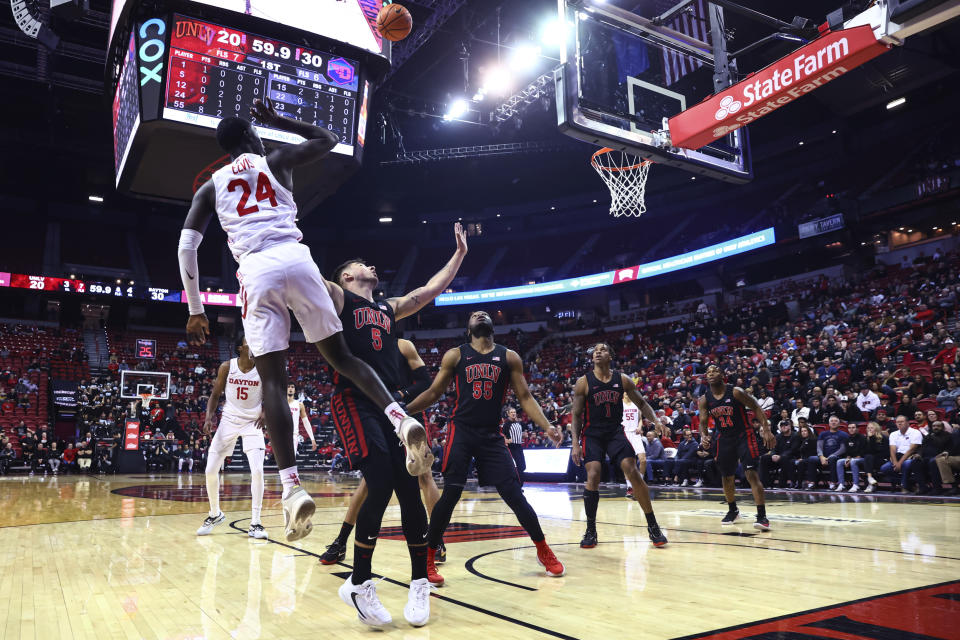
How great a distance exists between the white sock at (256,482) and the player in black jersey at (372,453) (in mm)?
3332

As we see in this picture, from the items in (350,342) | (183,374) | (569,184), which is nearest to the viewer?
(350,342)

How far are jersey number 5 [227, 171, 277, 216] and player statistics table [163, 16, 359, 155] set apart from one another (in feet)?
21.6

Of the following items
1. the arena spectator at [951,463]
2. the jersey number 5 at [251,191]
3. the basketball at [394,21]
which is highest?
the basketball at [394,21]

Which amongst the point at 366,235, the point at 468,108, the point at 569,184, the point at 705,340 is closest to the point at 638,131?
the point at 468,108

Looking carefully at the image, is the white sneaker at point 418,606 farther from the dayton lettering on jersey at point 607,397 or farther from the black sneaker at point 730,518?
the black sneaker at point 730,518

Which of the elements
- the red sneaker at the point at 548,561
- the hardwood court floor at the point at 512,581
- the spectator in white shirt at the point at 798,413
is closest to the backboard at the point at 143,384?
the hardwood court floor at the point at 512,581

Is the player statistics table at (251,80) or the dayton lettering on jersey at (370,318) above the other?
the player statistics table at (251,80)

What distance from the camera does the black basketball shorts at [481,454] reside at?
4.50 m

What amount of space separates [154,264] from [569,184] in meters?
21.8

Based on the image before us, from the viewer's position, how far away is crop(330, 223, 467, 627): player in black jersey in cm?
318

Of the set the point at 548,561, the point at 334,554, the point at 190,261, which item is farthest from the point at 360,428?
the point at 334,554

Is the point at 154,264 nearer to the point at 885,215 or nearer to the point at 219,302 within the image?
the point at 219,302

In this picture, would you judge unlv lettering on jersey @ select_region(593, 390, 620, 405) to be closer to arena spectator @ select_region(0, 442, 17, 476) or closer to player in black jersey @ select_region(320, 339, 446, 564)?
player in black jersey @ select_region(320, 339, 446, 564)

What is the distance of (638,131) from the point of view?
26.3 ft
